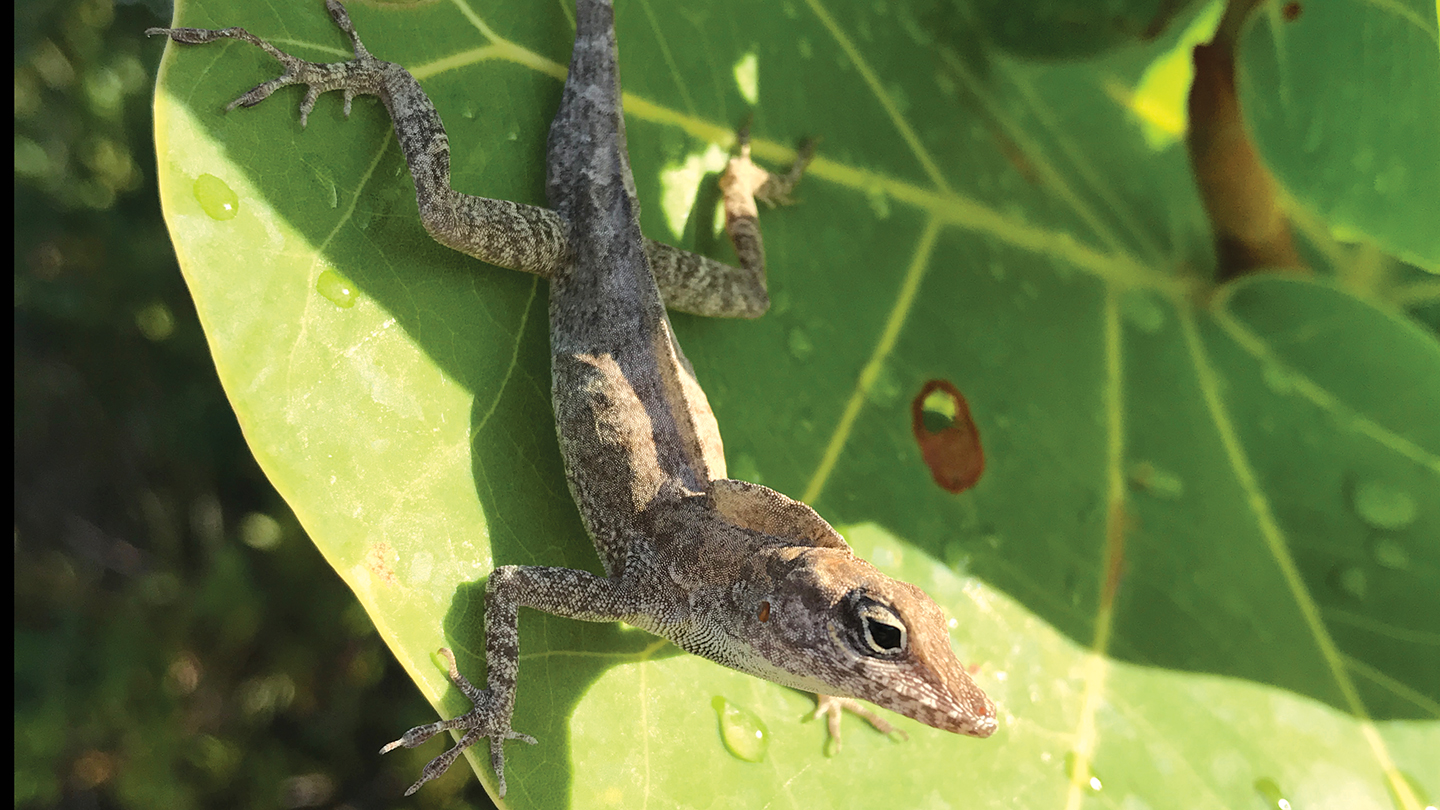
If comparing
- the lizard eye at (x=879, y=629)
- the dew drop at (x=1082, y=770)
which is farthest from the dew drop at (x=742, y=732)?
the dew drop at (x=1082, y=770)

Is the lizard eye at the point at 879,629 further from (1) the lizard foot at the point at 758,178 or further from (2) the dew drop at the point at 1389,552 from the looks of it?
(2) the dew drop at the point at 1389,552

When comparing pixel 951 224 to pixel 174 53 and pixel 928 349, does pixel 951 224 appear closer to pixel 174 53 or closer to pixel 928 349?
pixel 928 349

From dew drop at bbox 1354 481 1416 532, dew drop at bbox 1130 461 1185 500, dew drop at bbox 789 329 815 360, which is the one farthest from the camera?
dew drop at bbox 1130 461 1185 500

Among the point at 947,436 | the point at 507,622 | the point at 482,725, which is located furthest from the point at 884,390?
the point at 482,725

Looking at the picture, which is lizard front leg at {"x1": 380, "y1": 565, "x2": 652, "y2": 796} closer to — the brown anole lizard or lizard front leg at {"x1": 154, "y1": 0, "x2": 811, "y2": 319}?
the brown anole lizard

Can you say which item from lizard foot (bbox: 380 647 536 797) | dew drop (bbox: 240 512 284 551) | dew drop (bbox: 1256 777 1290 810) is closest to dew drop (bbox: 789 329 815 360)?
lizard foot (bbox: 380 647 536 797)

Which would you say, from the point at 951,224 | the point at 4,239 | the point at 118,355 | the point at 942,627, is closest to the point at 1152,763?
the point at 942,627
